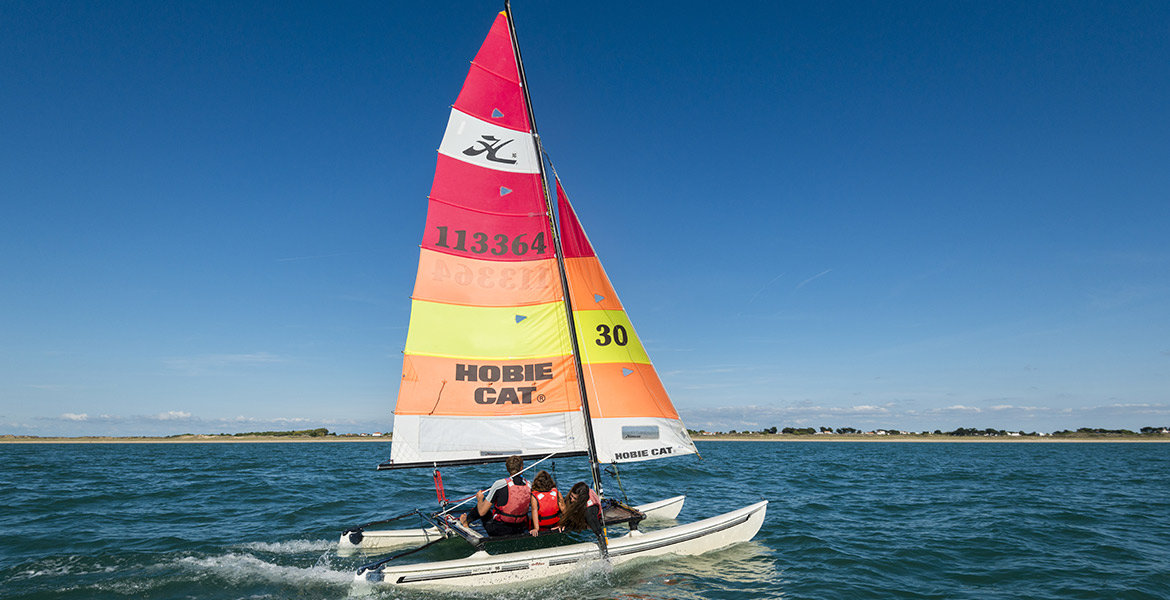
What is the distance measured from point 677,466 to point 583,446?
993 inches

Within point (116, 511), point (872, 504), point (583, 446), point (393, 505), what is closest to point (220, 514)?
point (116, 511)

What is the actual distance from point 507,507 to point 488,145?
7555 millimetres

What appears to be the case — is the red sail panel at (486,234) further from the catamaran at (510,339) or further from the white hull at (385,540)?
the white hull at (385,540)

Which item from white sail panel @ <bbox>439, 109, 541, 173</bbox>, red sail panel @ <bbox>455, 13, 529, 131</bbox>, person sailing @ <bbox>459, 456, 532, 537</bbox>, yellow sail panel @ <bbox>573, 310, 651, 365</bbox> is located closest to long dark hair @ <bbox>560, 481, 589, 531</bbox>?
person sailing @ <bbox>459, 456, 532, 537</bbox>

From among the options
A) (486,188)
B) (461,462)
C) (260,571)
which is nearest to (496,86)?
(486,188)

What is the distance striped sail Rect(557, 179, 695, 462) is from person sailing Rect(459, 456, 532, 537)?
73.0 inches

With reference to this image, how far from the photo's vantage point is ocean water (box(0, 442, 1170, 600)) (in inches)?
375

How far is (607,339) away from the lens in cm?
1216

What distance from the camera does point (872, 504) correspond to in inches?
747

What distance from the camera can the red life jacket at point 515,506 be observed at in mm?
10516

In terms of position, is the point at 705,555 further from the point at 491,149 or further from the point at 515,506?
the point at 491,149

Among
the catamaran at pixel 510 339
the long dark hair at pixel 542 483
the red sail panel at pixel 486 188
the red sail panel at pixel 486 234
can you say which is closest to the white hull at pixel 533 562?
the catamaran at pixel 510 339

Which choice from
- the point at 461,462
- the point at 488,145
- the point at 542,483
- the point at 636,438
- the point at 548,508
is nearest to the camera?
the point at 548,508

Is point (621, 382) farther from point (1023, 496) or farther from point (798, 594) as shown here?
point (1023, 496)
